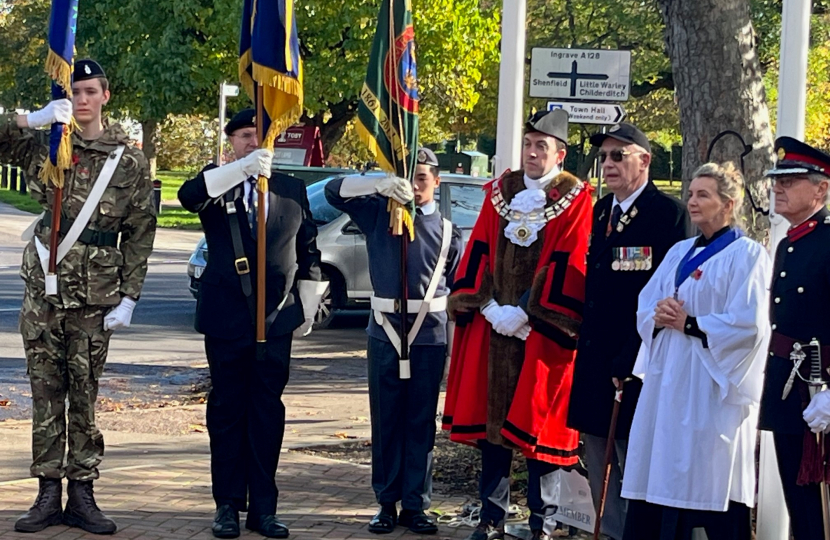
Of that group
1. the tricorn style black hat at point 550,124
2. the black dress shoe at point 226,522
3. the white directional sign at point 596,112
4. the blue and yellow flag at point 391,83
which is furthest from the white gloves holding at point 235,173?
the white directional sign at point 596,112

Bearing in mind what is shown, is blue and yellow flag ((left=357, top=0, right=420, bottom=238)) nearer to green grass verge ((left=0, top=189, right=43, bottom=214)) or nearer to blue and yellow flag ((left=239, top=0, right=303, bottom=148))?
blue and yellow flag ((left=239, top=0, right=303, bottom=148))

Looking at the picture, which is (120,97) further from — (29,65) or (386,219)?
(386,219)

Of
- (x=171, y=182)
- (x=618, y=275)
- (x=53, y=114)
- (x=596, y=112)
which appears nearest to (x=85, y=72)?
(x=53, y=114)

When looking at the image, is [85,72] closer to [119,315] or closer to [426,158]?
[119,315]

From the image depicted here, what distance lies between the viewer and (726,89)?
739cm

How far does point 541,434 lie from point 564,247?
91cm

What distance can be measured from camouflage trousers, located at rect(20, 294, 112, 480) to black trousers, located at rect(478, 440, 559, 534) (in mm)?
1942

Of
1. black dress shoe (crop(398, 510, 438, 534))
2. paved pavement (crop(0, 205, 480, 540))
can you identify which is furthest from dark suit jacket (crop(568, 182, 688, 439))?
paved pavement (crop(0, 205, 480, 540))

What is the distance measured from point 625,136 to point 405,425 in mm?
1977

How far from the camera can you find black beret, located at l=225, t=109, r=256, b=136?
6.60 meters

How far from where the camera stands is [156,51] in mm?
28531

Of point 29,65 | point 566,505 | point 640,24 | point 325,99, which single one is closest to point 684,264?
point 566,505

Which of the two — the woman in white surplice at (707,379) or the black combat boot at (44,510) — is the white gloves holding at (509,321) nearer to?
the woman in white surplice at (707,379)

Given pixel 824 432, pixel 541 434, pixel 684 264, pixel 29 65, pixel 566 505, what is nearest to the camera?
pixel 824 432
